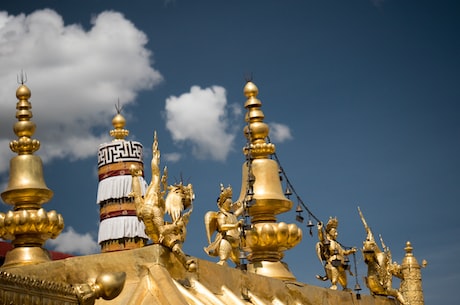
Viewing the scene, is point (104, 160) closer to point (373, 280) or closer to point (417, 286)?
point (417, 286)

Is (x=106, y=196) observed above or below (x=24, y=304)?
above

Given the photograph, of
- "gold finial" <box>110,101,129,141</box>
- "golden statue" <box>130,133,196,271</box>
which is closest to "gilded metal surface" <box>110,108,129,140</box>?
"gold finial" <box>110,101,129,141</box>

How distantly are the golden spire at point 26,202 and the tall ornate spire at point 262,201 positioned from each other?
111 inches

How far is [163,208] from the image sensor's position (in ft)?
32.8

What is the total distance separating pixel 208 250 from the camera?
11.6 metres

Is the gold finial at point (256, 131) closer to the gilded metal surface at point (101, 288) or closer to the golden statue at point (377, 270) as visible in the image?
the golden statue at point (377, 270)

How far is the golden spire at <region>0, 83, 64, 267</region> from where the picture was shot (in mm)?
11391

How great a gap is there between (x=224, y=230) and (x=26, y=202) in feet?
7.98

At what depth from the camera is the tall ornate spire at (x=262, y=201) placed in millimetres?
13344

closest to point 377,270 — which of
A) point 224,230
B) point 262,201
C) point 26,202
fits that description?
point 262,201

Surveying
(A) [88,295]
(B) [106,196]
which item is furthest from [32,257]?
(B) [106,196]

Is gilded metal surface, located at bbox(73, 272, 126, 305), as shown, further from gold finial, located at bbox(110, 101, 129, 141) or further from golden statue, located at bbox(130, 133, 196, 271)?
gold finial, located at bbox(110, 101, 129, 141)

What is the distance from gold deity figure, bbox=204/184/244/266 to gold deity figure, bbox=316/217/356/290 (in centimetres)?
221

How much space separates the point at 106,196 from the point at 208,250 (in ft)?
33.3
